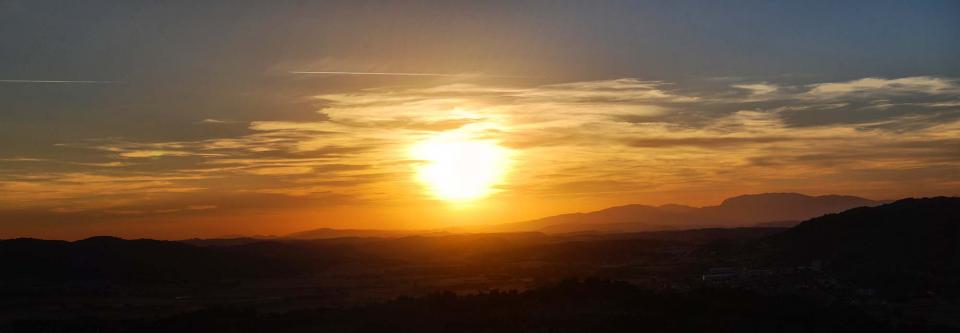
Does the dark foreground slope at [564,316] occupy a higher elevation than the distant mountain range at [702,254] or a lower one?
lower

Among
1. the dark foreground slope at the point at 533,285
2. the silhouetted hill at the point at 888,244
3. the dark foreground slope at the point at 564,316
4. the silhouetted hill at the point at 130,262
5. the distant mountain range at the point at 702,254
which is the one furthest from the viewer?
the silhouetted hill at the point at 130,262

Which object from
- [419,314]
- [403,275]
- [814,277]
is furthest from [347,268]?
[419,314]

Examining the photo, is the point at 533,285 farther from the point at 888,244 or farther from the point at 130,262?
the point at 130,262

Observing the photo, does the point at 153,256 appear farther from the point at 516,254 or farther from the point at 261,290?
the point at 516,254

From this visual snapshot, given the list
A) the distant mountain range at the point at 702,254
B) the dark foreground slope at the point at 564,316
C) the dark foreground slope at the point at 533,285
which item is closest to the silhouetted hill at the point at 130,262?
the distant mountain range at the point at 702,254

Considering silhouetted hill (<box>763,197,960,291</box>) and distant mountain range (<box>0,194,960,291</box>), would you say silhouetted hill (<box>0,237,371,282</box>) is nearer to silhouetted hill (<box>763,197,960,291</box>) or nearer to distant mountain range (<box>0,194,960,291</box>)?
distant mountain range (<box>0,194,960,291</box>)

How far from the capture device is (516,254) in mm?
122188

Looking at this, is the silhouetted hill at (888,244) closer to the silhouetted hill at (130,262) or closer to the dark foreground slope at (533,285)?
the dark foreground slope at (533,285)

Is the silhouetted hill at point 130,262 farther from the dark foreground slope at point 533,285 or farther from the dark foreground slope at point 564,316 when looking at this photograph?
the dark foreground slope at point 564,316

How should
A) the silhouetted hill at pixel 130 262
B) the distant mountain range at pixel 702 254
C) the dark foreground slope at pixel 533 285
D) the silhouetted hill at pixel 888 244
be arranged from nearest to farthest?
1. the dark foreground slope at pixel 533 285
2. the silhouetted hill at pixel 888 244
3. the distant mountain range at pixel 702 254
4. the silhouetted hill at pixel 130 262

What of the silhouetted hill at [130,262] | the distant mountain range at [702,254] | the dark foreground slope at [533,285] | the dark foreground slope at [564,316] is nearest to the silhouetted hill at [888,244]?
the distant mountain range at [702,254]

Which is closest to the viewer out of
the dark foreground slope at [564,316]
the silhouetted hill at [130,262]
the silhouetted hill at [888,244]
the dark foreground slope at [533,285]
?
the dark foreground slope at [564,316]

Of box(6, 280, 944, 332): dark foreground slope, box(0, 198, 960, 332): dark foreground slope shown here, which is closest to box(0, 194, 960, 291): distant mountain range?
box(0, 198, 960, 332): dark foreground slope

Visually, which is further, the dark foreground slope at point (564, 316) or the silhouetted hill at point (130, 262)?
the silhouetted hill at point (130, 262)
